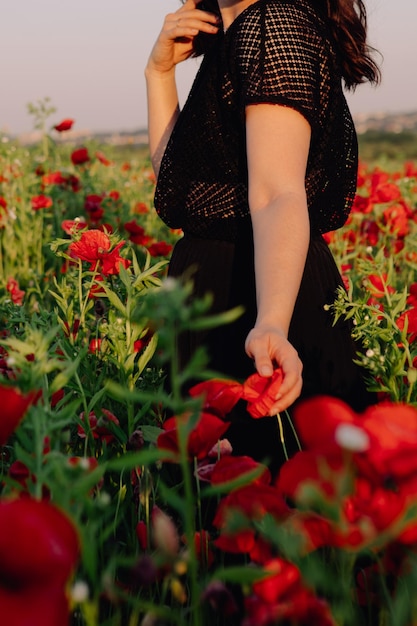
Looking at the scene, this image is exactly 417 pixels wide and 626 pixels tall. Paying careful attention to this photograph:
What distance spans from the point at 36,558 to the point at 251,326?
44.0 inches

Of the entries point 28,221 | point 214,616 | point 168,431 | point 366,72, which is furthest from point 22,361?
point 28,221

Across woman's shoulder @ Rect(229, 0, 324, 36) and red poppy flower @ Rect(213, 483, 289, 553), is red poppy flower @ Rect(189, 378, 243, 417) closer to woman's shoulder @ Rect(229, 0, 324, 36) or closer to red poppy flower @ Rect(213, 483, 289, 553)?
red poppy flower @ Rect(213, 483, 289, 553)

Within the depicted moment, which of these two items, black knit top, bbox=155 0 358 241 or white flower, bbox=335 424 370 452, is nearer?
white flower, bbox=335 424 370 452

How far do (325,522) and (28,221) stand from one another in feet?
11.7

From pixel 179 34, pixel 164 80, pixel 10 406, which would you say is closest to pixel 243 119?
pixel 179 34

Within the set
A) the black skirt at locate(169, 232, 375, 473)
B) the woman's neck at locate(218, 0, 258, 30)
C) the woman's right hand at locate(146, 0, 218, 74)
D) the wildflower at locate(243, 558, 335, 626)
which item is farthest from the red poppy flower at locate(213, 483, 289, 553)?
the woman's right hand at locate(146, 0, 218, 74)

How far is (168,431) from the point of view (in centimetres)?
96

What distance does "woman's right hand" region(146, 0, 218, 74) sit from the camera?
1.90m

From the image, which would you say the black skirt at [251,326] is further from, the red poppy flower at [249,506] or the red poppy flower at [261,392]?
the red poppy flower at [249,506]

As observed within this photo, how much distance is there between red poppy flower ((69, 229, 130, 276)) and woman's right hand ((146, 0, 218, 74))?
59cm

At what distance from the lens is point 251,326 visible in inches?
64.6

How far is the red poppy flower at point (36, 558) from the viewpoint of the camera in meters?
0.55

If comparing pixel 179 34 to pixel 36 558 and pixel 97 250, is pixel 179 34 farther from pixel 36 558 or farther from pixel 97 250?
pixel 36 558

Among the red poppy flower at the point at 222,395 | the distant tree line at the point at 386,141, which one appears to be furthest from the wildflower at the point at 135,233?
the distant tree line at the point at 386,141
